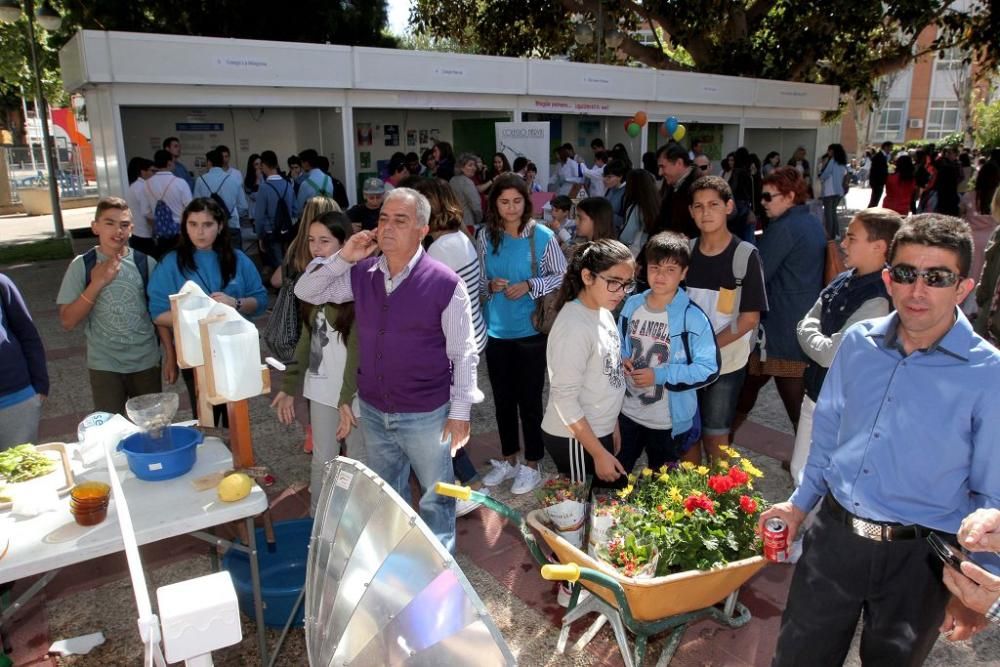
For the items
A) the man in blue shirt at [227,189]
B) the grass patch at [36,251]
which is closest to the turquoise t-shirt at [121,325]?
the man in blue shirt at [227,189]

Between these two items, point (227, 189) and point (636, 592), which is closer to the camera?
point (636, 592)

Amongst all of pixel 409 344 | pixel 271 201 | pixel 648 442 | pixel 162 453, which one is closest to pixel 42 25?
pixel 271 201

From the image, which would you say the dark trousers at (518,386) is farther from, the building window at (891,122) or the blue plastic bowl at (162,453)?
the building window at (891,122)

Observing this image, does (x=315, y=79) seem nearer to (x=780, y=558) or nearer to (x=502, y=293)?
(x=502, y=293)

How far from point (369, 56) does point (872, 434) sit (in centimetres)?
974

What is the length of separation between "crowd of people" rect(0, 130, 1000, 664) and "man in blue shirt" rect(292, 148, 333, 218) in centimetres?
487

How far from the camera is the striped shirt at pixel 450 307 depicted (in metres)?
3.06

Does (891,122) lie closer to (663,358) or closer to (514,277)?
(514,277)

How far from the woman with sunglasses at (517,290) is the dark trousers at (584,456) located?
106 cm

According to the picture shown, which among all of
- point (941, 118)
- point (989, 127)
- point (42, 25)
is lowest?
point (989, 127)

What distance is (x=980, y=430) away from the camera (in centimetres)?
190

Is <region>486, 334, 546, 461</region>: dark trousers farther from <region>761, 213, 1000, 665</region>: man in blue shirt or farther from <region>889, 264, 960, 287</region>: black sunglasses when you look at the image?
<region>889, 264, 960, 287</region>: black sunglasses

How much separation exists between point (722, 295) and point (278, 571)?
2627mm

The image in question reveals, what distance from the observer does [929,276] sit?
6.41 feet
